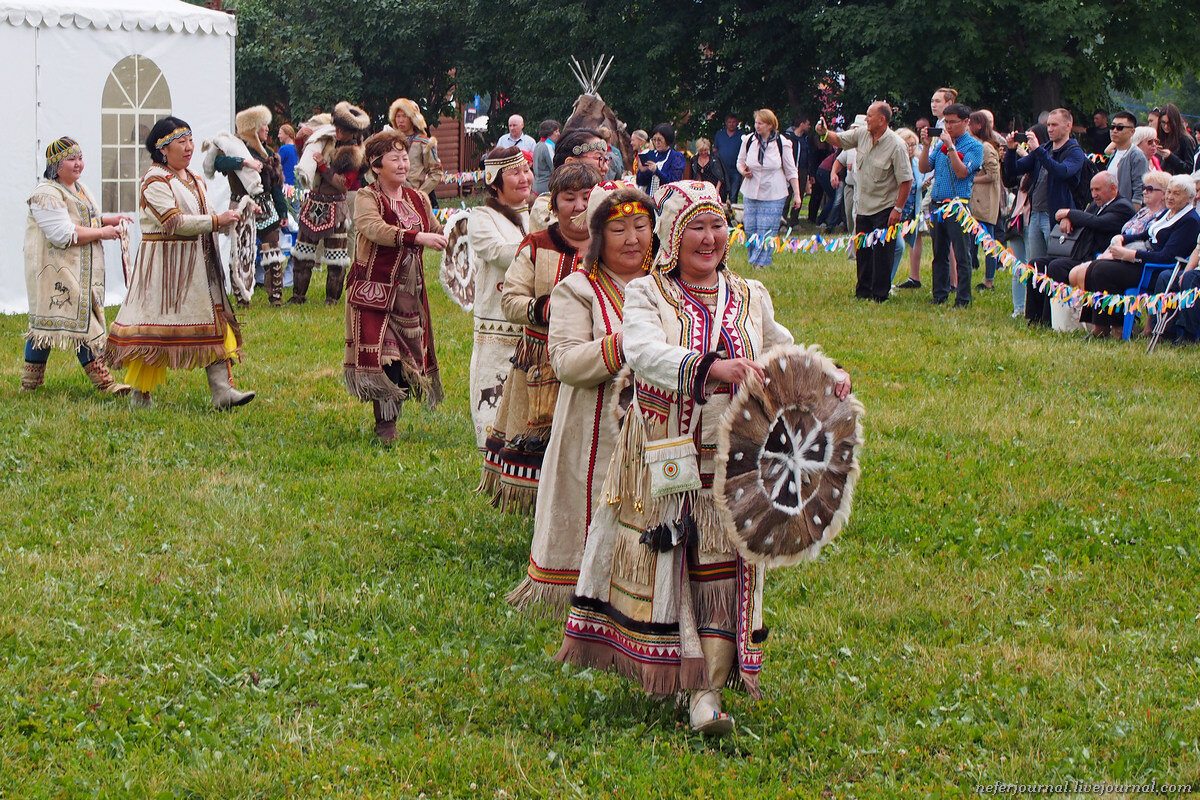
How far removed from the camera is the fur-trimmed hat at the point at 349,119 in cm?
1262

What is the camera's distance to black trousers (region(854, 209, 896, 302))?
13391 mm

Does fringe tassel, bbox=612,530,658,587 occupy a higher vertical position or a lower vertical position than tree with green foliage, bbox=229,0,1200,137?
lower

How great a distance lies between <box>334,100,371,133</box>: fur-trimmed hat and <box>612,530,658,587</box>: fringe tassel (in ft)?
30.9

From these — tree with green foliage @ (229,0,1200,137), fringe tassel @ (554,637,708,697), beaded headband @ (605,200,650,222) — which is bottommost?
fringe tassel @ (554,637,708,697)

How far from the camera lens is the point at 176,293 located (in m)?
8.46

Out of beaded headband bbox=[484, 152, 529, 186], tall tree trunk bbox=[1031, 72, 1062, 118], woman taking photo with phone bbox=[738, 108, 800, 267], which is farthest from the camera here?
tall tree trunk bbox=[1031, 72, 1062, 118]

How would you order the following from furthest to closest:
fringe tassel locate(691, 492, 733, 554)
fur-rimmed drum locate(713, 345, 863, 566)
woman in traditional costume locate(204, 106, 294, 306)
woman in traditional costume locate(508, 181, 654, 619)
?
woman in traditional costume locate(204, 106, 294, 306) < woman in traditional costume locate(508, 181, 654, 619) < fringe tassel locate(691, 492, 733, 554) < fur-rimmed drum locate(713, 345, 863, 566)

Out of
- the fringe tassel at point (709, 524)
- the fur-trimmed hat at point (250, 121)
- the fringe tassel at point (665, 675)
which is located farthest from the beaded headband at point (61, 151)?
the fringe tassel at point (709, 524)

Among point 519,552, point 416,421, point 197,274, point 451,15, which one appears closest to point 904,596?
point 519,552

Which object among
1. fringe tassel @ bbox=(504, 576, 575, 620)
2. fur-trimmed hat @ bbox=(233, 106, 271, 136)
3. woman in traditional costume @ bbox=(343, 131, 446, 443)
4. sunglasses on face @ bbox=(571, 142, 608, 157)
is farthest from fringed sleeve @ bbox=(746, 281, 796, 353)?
fur-trimmed hat @ bbox=(233, 106, 271, 136)

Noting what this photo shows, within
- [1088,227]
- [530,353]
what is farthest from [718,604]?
[1088,227]

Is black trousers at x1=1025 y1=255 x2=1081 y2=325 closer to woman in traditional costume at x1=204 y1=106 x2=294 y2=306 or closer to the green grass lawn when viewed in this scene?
the green grass lawn

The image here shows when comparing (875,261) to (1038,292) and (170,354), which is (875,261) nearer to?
(1038,292)

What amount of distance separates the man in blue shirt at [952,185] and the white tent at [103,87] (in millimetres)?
7635
